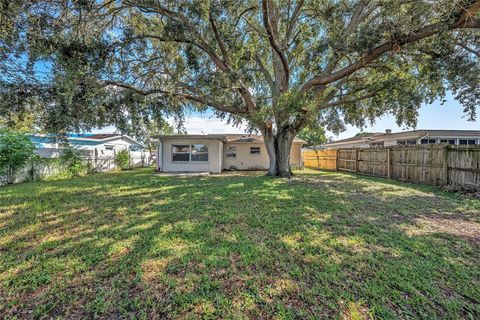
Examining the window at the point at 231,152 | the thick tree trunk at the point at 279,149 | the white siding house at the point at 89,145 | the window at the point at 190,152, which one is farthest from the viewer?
the window at the point at 231,152

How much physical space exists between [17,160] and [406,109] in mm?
18997

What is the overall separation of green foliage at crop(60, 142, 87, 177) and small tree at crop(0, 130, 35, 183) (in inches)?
79.4

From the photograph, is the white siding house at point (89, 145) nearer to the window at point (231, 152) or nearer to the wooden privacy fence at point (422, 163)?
the window at point (231, 152)

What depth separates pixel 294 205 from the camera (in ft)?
18.9

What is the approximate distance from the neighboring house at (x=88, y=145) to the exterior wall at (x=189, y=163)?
5014 millimetres

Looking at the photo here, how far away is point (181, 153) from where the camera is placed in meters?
15.5

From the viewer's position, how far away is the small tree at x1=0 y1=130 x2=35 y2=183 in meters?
9.45

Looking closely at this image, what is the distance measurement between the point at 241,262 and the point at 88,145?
1817 cm

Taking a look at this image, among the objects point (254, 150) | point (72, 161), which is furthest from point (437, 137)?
point (72, 161)

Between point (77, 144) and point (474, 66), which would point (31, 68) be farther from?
point (474, 66)

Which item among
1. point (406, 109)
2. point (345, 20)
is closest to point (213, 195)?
point (345, 20)

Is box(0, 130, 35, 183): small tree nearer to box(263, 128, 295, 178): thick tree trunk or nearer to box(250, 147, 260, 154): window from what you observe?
box(263, 128, 295, 178): thick tree trunk

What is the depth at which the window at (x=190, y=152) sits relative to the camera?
15477 millimetres

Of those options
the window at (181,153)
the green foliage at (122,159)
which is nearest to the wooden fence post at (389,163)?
the window at (181,153)
